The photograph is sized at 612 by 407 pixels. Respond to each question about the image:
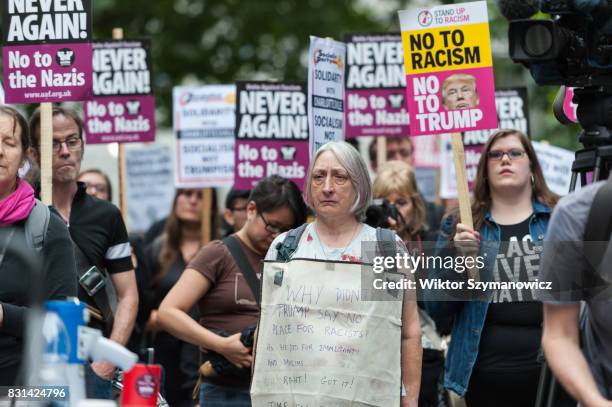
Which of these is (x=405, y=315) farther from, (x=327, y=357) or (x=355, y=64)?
(x=355, y=64)

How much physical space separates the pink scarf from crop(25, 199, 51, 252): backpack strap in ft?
0.08

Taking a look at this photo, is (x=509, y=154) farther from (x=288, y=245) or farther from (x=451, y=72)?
(x=288, y=245)

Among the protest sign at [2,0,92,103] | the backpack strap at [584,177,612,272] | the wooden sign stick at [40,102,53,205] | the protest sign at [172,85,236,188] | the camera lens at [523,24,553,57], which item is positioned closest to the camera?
the backpack strap at [584,177,612,272]

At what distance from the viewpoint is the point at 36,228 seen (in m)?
4.99

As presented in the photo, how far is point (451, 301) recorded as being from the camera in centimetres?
651

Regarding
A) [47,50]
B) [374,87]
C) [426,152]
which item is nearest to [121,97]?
[374,87]

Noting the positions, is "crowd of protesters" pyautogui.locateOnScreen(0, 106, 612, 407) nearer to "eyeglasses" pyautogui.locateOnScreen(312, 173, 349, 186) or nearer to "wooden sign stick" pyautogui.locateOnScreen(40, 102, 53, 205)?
"eyeglasses" pyautogui.locateOnScreen(312, 173, 349, 186)

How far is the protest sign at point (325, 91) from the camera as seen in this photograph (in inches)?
299

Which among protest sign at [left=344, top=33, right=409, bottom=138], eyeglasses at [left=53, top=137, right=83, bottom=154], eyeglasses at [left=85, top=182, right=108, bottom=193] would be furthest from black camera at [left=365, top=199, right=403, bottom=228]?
eyeglasses at [left=85, top=182, right=108, bottom=193]

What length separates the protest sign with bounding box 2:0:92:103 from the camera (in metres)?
6.95

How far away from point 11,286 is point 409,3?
23072mm

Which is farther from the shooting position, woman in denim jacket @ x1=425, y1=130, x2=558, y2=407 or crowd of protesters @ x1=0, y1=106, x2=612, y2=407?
woman in denim jacket @ x1=425, y1=130, x2=558, y2=407

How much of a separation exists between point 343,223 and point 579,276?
1877 millimetres

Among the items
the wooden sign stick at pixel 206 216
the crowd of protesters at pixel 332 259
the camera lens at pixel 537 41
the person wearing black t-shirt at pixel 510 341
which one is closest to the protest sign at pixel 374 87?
the wooden sign stick at pixel 206 216
